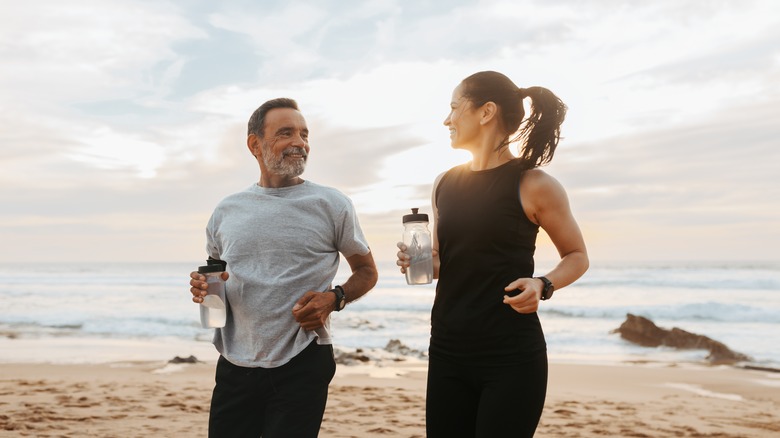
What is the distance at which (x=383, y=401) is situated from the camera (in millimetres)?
8055

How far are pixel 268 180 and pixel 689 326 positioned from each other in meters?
18.7

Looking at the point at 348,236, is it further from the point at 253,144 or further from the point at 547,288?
the point at 547,288

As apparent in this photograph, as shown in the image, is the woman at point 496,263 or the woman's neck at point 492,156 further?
the woman's neck at point 492,156

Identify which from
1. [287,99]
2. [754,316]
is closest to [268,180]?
[287,99]

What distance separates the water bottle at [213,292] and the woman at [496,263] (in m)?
0.92

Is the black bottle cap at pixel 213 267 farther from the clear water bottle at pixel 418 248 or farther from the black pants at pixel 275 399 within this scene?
the clear water bottle at pixel 418 248

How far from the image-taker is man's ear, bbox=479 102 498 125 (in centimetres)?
258

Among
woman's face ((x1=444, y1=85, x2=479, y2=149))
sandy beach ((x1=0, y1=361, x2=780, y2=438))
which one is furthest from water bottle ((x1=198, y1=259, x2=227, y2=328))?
sandy beach ((x1=0, y1=361, x2=780, y2=438))

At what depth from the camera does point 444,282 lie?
2.60 metres

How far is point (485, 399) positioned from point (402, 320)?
16860 millimetres

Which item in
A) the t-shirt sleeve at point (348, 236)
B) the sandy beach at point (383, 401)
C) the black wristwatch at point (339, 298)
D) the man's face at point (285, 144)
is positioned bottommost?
the sandy beach at point (383, 401)

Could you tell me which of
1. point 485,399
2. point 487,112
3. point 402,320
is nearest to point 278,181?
point 487,112

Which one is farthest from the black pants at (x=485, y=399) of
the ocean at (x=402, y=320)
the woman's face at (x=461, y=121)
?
the ocean at (x=402, y=320)

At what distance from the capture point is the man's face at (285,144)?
3109 mm
